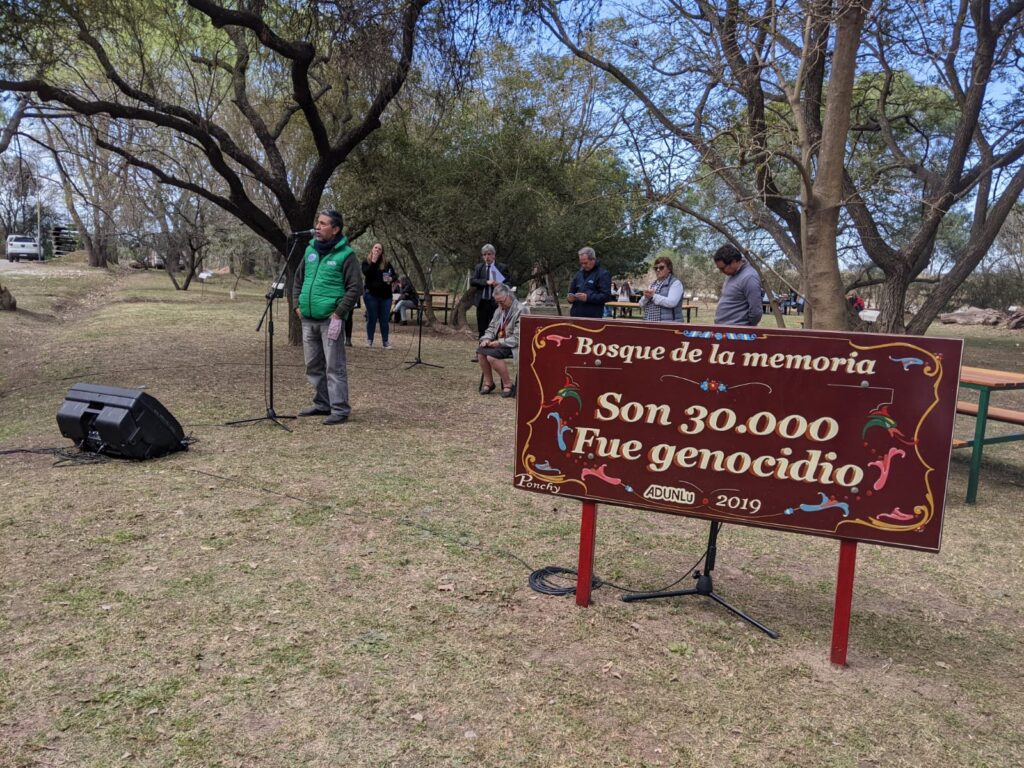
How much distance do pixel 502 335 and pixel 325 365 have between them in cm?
220

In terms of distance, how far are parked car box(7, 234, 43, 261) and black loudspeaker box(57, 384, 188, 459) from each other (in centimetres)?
4964

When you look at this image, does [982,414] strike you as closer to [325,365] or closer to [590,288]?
[590,288]

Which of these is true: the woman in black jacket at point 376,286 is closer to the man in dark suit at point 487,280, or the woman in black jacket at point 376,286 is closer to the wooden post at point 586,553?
the man in dark suit at point 487,280

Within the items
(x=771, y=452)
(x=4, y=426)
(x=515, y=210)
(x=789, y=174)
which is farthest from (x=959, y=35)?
(x=4, y=426)

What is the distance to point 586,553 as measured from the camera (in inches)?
133

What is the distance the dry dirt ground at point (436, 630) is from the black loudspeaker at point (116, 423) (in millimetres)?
175

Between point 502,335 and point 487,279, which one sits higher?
point 487,279

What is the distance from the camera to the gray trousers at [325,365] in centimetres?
658

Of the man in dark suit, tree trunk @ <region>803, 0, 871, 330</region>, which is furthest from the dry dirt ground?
the man in dark suit

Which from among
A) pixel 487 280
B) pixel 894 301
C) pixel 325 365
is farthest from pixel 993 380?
pixel 894 301

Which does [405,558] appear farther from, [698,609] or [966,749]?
[966,749]

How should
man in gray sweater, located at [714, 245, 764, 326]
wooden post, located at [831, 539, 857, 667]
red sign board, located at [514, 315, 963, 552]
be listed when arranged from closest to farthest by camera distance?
red sign board, located at [514, 315, 963, 552] → wooden post, located at [831, 539, 857, 667] → man in gray sweater, located at [714, 245, 764, 326]

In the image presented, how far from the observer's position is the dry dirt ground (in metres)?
2.43

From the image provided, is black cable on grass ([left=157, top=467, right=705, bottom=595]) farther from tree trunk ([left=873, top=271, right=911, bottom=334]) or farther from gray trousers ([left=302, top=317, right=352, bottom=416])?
tree trunk ([left=873, top=271, right=911, bottom=334])
